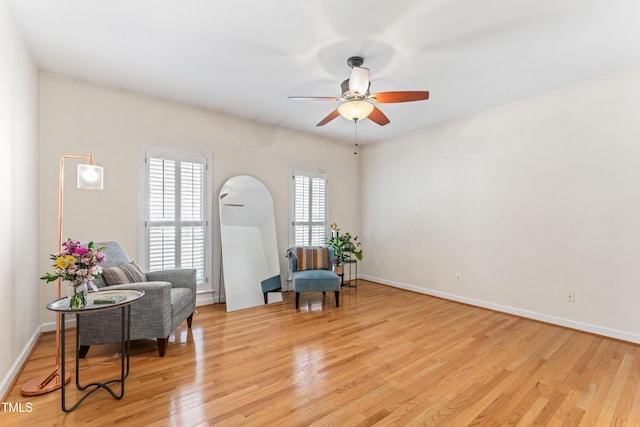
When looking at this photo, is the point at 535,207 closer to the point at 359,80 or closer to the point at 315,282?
the point at 359,80

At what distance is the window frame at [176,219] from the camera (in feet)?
12.3

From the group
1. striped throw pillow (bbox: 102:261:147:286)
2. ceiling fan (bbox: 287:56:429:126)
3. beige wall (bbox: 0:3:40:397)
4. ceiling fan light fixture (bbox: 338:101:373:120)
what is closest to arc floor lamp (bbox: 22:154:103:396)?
beige wall (bbox: 0:3:40:397)

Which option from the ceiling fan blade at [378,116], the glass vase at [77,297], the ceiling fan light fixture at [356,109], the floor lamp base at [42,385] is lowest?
the floor lamp base at [42,385]

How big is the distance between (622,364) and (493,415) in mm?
1658

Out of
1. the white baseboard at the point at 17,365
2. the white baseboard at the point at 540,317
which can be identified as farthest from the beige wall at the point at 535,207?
the white baseboard at the point at 17,365

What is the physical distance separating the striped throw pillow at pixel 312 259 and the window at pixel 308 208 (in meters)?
0.64

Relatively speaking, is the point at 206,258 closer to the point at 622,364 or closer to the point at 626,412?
the point at 626,412

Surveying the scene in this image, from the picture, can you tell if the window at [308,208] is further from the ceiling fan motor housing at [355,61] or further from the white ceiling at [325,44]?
the ceiling fan motor housing at [355,61]

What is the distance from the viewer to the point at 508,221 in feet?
12.9

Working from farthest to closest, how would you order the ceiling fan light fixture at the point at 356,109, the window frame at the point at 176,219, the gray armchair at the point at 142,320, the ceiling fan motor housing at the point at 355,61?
the window frame at the point at 176,219 < the ceiling fan motor housing at the point at 355,61 < the ceiling fan light fixture at the point at 356,109 < the gray armchair at the point at 142,320

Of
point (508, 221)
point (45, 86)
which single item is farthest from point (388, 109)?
point (45, 86)

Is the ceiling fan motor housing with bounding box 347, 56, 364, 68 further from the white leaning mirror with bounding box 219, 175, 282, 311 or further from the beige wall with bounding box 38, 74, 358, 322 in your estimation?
the white leaning mirror with bounding box 219, 175, 282, 311

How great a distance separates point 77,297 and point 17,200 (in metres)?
1.20

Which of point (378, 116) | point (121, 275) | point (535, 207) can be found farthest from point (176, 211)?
point (535, 207)
